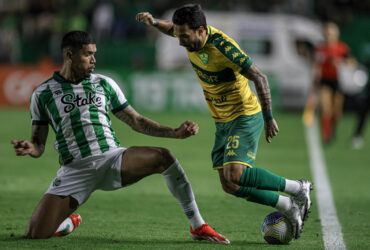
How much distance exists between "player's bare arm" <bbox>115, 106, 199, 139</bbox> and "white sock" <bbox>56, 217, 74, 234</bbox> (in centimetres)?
97

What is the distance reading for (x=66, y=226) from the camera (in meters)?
5.94

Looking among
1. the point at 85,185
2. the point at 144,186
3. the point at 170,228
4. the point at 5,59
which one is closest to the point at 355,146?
the point at 144,186

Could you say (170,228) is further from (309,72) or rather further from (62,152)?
(309,72)

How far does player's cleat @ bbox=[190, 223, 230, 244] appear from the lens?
5.72 meters

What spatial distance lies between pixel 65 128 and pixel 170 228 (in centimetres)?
137

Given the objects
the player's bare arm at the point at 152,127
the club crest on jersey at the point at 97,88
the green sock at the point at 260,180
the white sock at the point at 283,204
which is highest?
the club crest on jersey at the point at 97,88

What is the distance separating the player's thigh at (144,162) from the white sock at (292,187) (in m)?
0.94

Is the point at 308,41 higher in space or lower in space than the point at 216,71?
lower

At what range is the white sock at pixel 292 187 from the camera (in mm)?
5699

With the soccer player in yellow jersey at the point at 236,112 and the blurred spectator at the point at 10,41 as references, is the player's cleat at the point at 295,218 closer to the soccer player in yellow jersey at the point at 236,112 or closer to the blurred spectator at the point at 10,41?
the soccer player in yellow jersey at the point at 236,112

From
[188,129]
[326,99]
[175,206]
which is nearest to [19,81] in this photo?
[326,99]

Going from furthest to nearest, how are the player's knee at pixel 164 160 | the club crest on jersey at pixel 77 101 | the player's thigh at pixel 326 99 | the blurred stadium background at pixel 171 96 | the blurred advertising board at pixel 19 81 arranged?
the blurred advertising board at pixel 19 81 < the player's thigh at pixel 326 99 < the blurred stadium background at pixel 171 96 < the club crest on jersey at pixel 77 101 < the player's knee at pixel 164 160

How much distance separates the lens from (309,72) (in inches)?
778

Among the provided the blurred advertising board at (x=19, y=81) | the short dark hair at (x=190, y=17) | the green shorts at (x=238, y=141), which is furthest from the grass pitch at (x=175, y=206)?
the blurred advertising board at (x=19, y=81)
